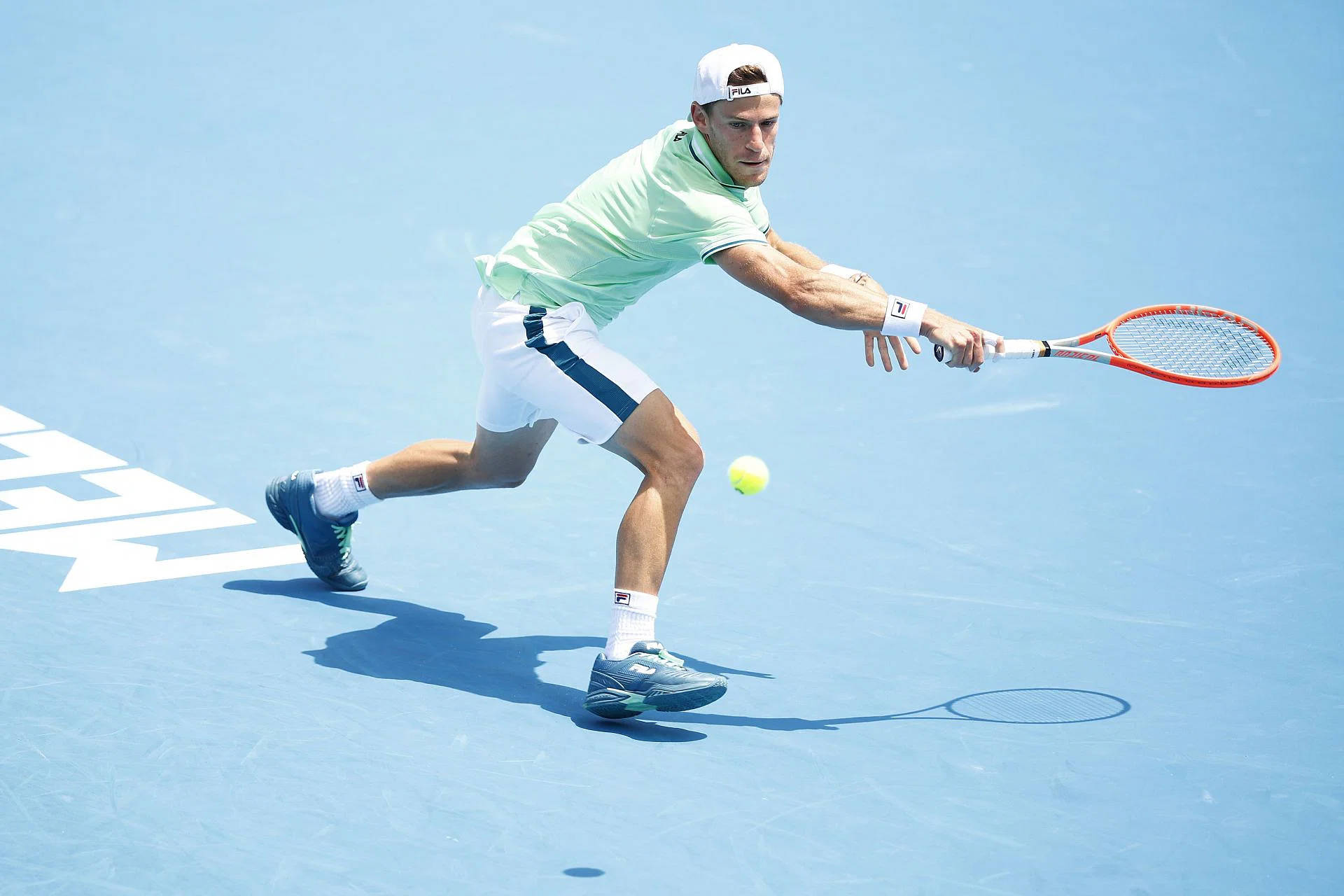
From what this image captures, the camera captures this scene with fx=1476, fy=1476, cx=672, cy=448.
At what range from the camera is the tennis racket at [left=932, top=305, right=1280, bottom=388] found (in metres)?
4.32

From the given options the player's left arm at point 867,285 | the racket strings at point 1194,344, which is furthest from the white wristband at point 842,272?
the racket strings at point 1194,344

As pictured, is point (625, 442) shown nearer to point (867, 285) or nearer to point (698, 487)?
point (867, 285)

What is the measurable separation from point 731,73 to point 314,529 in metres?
2.02

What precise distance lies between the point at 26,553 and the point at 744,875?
288cm

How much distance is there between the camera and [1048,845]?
3.34 metres

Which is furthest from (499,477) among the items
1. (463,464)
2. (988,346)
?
(988,346)

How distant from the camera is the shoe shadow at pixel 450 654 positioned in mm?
4090

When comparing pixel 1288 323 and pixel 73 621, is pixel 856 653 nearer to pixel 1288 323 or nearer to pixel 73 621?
pixel 73 621

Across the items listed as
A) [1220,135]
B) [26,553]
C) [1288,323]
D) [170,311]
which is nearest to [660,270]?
[26,553]

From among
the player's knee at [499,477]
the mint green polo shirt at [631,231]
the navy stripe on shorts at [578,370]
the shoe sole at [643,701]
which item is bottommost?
the shoe sole at [643,701]

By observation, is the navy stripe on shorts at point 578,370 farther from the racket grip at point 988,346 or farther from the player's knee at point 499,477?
the racket grip at point 988,346

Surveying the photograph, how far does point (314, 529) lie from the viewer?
4797mm

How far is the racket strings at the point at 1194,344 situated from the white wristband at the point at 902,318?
939mm

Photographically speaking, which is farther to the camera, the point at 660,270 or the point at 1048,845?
the point at 660,270
